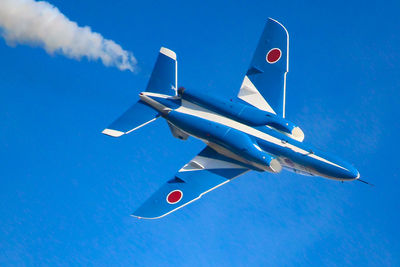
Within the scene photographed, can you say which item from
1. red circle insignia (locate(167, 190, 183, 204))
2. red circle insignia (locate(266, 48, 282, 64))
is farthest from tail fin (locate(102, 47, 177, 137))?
red circle insignia (locate(266, 48, 282, 64))

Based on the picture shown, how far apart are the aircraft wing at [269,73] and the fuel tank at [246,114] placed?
6.80 ft

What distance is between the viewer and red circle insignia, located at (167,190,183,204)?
97.1ft

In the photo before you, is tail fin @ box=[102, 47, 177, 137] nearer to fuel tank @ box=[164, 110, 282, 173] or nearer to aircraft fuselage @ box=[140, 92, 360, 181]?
aircraft fuselage @ box=[140, 92, 360, 181]

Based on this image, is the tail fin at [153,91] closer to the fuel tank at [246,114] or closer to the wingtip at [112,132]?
the wingtip at [112,132]

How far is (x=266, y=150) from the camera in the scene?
30.3 meters

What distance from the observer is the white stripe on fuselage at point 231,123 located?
2950cm

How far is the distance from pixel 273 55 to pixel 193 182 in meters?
13.0

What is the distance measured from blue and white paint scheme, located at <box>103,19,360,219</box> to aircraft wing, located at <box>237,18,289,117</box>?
0.08 meters

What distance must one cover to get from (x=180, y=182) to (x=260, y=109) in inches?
354

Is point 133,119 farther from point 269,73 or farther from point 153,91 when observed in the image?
point 269,73

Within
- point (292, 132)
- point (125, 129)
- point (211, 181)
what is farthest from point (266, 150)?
point (125, 129)

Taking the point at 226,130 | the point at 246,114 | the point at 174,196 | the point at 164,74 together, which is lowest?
the point at 174,196

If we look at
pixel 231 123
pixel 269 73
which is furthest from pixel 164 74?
pixel 269 73

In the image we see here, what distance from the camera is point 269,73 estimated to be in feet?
110
